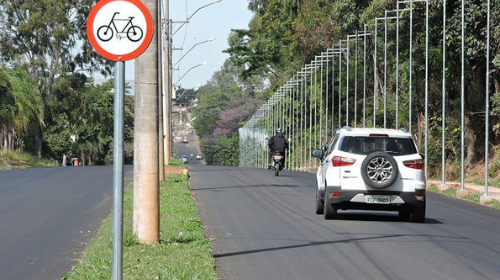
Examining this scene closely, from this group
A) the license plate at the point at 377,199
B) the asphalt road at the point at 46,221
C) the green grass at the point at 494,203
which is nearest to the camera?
the asphalt road at the point at 46,221

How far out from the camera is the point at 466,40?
121 feet

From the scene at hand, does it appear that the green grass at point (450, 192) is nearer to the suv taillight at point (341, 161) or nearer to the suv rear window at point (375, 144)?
the suv rear window at point (375, 144)

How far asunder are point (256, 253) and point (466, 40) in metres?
25.7

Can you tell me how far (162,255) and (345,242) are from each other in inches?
144

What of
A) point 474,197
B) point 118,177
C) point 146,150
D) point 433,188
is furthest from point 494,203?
point 118,177

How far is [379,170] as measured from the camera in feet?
58.6

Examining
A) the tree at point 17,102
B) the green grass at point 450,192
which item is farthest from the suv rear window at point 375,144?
the tree at point 17,102

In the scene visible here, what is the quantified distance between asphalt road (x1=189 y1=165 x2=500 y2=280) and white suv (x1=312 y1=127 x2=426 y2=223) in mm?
403

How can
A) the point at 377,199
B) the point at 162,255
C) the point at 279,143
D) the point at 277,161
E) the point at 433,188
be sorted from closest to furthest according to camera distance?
the point at 162,255 → the point at 377,199 → the point at 433,188 → the point at 277,161 → the point at 279,143

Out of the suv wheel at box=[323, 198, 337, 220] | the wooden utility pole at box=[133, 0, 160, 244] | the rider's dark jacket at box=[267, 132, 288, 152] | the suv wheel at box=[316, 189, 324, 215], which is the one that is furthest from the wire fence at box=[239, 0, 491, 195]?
→ the wooden utility pole at box=[133, 0, 160, 244]

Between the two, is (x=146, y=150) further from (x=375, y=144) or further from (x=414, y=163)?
(x=414, y=163)

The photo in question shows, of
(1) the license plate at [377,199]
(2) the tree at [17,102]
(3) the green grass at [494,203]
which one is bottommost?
(3) the green grass at [494,203]

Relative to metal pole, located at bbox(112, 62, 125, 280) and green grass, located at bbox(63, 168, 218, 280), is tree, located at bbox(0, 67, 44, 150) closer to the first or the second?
green grass, located at bbox(63, 168, 218, 280)

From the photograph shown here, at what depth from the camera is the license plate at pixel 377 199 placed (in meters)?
18.0
